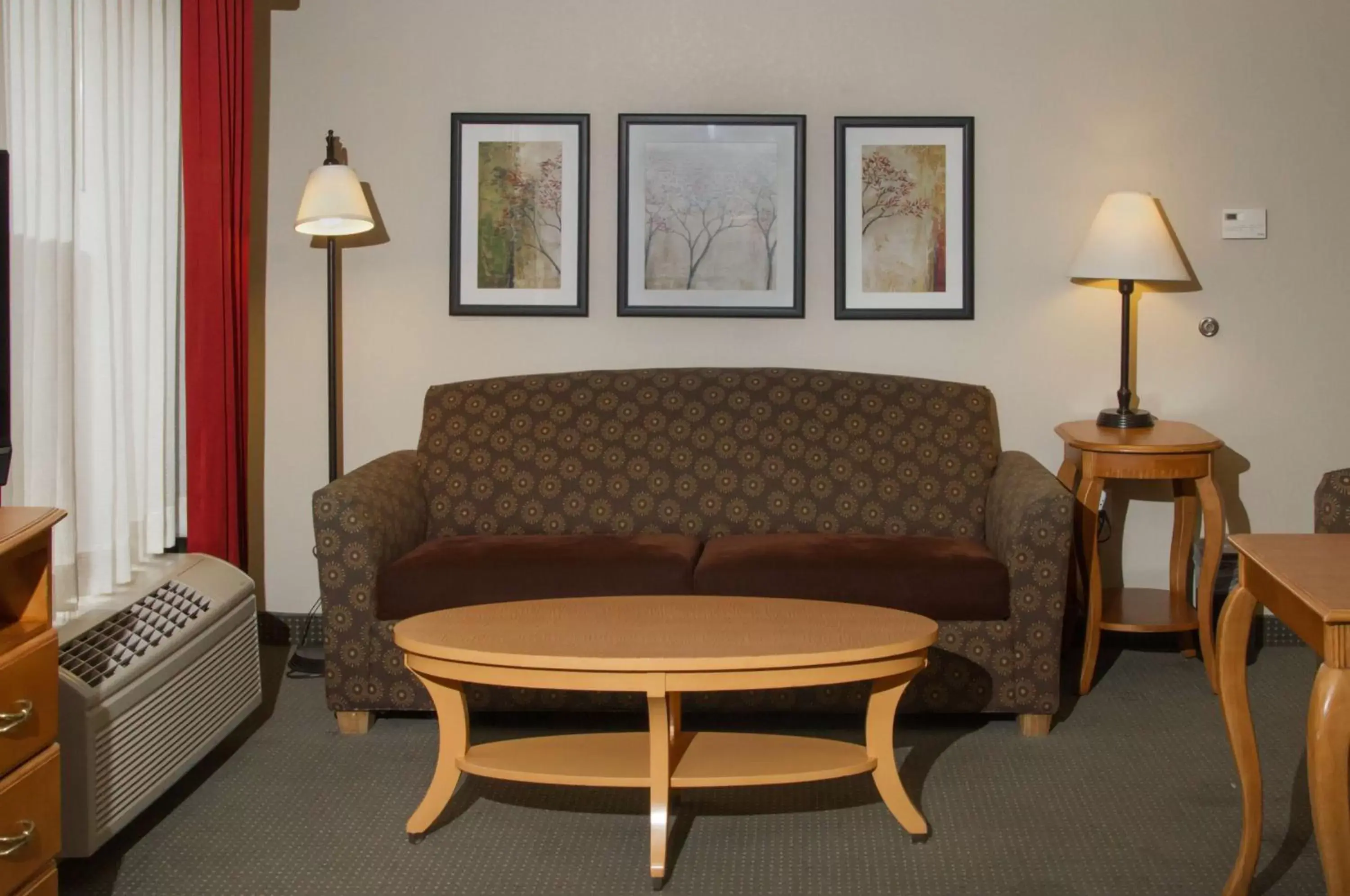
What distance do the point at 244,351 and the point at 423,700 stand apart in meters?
1.32

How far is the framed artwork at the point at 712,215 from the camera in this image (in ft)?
15.3

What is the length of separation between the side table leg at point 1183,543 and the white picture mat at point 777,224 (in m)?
1.40

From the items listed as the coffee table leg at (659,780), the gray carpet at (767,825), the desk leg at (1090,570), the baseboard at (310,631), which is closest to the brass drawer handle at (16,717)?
the gray carpet at (767,825)

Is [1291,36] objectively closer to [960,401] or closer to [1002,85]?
[1002,85]

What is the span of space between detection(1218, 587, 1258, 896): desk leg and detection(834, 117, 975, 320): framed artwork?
2219 mm

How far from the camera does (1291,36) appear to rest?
Answer: 15.0 feet

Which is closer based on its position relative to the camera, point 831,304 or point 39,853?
point 39,853

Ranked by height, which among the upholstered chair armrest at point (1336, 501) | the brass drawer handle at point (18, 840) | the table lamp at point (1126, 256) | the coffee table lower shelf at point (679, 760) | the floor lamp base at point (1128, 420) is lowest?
the coffee table lower shelf at point (679, 760)

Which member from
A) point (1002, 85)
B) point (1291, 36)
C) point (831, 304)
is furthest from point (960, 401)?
point (1291, 36)

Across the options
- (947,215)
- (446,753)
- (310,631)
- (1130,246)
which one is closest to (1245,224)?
(1130,246)

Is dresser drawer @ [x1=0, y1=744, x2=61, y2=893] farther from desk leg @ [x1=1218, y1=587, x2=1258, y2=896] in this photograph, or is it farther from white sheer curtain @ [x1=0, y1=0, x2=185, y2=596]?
desk leg @ [x1=1218, y1=587, x2=1258, y2=896]

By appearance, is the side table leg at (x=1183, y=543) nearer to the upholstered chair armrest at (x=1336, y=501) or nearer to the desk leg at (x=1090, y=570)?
the desk leg at (x=1090, y=570)

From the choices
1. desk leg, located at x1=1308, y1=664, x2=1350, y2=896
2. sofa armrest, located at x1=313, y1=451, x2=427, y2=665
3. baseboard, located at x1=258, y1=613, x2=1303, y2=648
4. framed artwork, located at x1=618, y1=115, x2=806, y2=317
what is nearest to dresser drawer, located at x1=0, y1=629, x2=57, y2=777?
sofa armrest, located at x1=313, y1=451, x2=427, y2=665

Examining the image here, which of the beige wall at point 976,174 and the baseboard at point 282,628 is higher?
the beige wall at point 976,174
